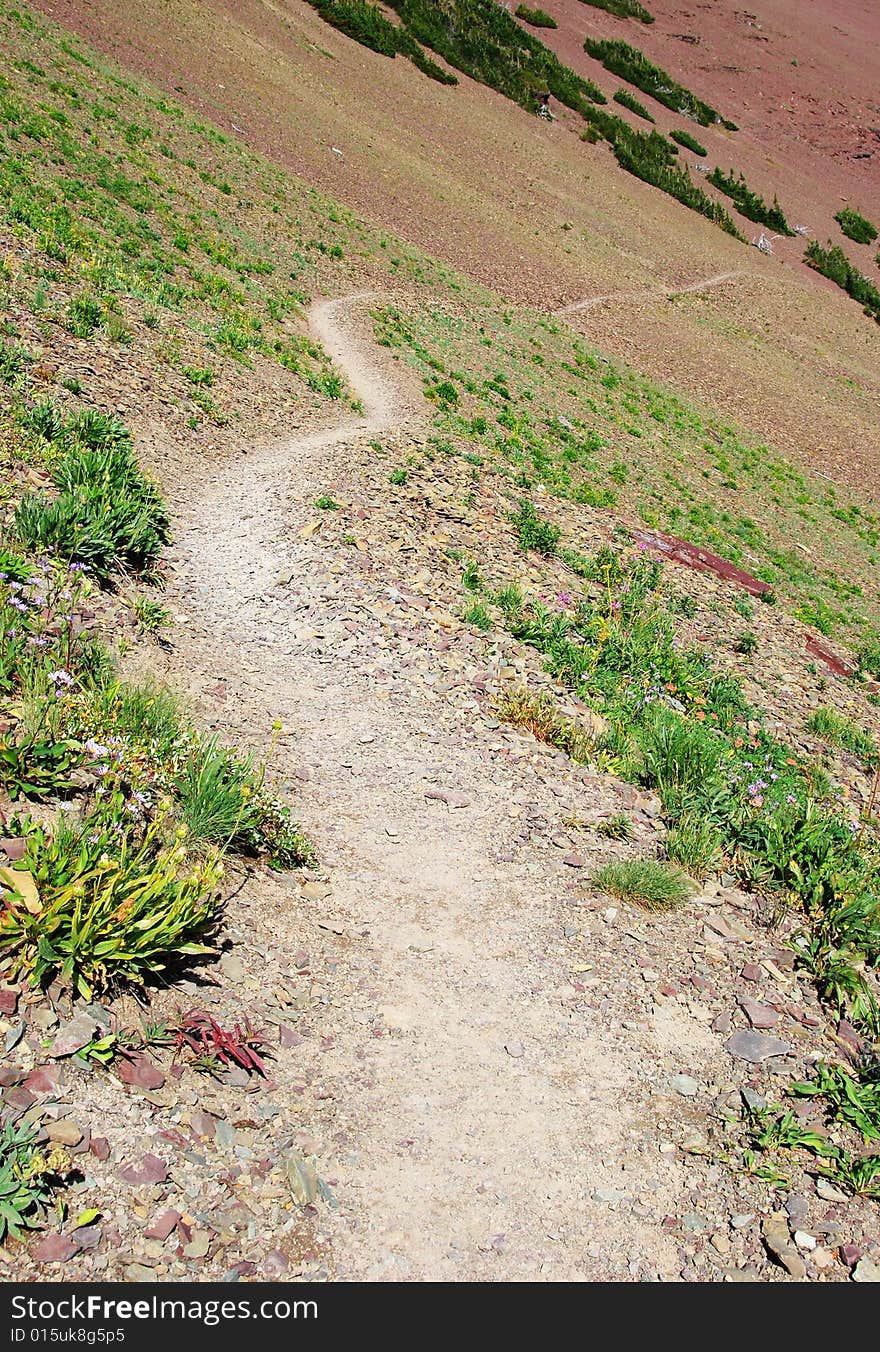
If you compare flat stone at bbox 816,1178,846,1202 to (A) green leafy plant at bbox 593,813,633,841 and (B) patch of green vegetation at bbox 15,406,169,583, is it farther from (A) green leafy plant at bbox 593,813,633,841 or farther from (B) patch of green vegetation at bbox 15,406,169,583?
(B) patch of green vegetation at bbox 15,406,169,583

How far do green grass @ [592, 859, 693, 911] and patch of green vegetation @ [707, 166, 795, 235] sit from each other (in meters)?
62.7

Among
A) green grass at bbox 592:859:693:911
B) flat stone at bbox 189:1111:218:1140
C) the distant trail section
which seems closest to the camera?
flat stone at bbox 189:1111:218:1140

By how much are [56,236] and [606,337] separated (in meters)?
24.2

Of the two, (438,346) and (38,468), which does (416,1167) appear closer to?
(38,468)

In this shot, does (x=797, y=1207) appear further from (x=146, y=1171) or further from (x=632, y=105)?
(x=632, y=105)

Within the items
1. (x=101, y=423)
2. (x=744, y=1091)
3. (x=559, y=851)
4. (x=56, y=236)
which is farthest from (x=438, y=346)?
(x=744, y=1091)

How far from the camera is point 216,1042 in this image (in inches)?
190

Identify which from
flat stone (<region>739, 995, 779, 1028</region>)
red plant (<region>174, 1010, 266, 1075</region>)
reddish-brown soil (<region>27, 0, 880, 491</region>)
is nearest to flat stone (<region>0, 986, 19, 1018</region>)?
red plant (<region>174, 1010, 266, 1075</region>)

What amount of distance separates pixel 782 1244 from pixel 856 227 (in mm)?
72841

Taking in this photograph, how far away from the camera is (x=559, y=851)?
293 inches

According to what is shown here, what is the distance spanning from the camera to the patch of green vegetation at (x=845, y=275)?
53406mm

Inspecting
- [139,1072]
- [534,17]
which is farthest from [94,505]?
[534,17]

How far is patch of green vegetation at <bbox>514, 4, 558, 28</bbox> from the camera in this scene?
67.6m
